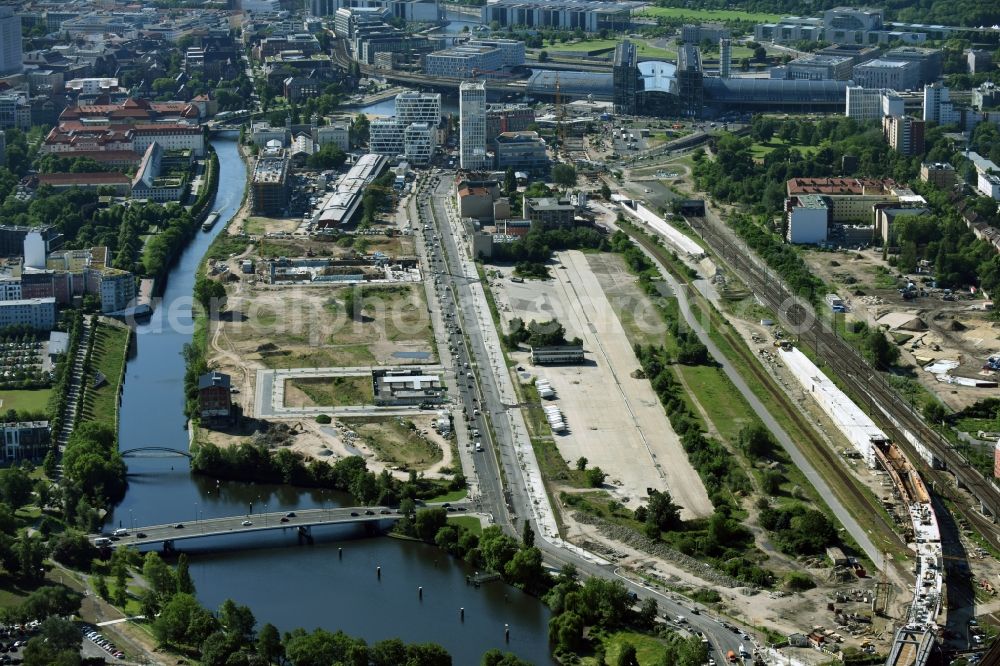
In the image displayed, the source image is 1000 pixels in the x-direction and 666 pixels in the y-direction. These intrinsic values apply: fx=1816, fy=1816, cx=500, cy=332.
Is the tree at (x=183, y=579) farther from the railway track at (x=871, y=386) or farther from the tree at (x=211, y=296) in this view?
the tree at (x=211, y=296)

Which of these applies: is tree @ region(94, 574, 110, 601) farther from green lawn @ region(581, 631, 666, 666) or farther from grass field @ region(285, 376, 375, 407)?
grass field @ region(285, 376, 375, 407)

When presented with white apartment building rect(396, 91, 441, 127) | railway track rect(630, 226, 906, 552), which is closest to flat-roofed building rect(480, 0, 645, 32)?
white apartment building rect(396, 91, 441, 127)

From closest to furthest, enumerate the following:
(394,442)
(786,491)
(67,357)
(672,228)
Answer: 1. (786,491)
2. (394,442)
3. (67,357)
4. (672,228)

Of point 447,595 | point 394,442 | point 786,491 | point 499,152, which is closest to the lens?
point 447,595

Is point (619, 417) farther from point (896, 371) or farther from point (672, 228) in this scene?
point (672, 228)

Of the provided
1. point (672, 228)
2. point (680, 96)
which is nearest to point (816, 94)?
point (680, 96)

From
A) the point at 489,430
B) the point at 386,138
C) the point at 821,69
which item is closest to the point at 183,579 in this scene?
the point at 489,430
